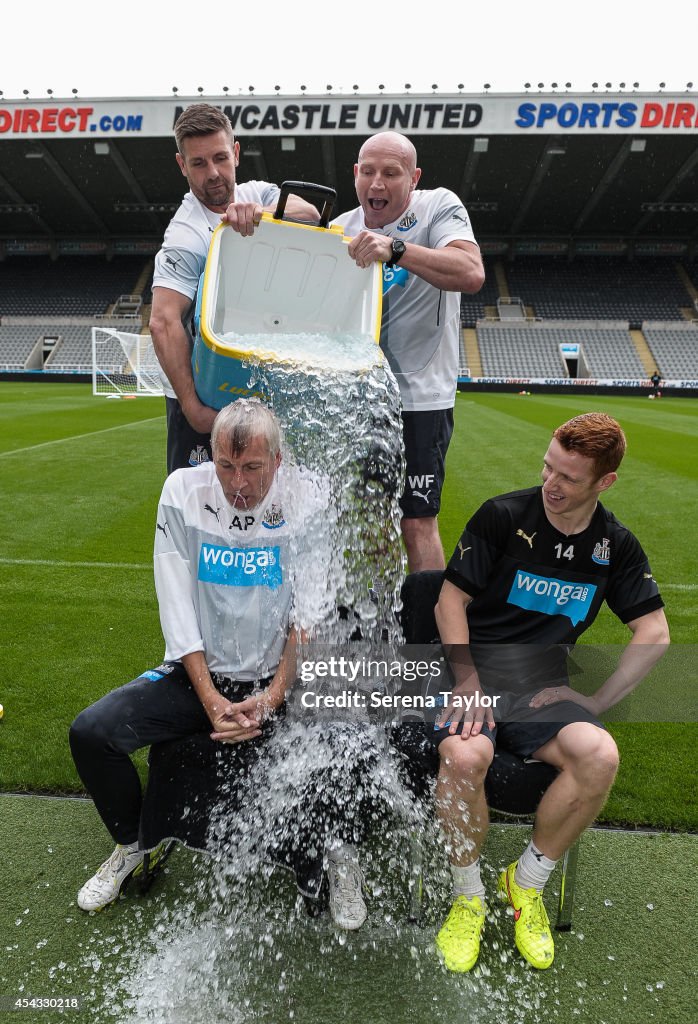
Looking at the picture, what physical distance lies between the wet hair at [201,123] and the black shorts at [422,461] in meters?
1.25

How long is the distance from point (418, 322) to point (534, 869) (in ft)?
6.57

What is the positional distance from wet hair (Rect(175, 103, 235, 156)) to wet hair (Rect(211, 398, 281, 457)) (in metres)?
1.06

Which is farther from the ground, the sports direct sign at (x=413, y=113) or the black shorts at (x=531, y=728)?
the sports direct sign at (x=413, y=113)

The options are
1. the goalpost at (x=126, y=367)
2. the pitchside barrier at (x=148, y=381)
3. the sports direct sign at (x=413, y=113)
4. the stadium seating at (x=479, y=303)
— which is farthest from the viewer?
the stadium seating at (x=479, y=303)

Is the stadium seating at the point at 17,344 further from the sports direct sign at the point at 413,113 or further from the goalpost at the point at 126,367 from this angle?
the sports direct sign at the point at 413,113

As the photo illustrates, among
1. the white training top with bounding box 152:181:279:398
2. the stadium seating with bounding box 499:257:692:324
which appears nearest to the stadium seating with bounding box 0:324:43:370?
the stadium seating with bounding box 499:257:692:324

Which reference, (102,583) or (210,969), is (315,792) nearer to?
(210,969)

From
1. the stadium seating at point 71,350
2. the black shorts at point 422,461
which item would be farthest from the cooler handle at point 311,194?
the stadium seating at point 71,350

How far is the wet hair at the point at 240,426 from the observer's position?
6.68ft

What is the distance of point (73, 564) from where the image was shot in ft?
17.4

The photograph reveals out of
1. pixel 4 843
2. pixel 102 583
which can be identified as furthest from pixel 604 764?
pixel 102 583

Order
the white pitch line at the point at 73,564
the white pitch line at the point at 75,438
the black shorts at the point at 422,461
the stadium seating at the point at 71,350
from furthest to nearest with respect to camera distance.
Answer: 1. the stadium seating at the point at 71,350
2. the white pitch line at the point at 75,438
3. the white pitch line at the point at 73,564
4. the black shorts at the point at 422,461

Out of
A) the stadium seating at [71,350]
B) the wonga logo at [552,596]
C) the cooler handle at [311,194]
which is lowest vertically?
the wonga logo at [552,596]

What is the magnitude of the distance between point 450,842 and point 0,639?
2907mm
